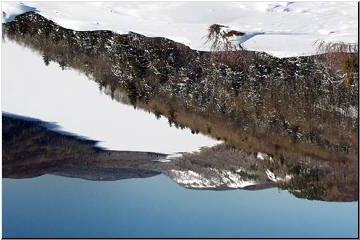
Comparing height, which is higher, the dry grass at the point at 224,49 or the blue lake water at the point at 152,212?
the dry grass at the point at 224,49

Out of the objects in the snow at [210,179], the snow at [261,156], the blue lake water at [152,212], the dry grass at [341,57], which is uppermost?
the dry grass at [341,57]

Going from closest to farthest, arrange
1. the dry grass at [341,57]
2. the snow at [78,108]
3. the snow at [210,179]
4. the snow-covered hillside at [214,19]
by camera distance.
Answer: the snow-covered hillside at [214,19] < the dry grass at [341,57] < the snow at [78,108] < the snow at [210,179]

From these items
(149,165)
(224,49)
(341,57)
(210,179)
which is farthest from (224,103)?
(341,57)

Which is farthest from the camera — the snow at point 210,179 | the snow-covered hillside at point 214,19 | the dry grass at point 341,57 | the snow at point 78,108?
the snow at point 210,179

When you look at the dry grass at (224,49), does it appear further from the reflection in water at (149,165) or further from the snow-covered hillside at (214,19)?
the reflection in water at (149,165)

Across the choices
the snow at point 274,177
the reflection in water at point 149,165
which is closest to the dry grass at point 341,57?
the reflection in water at point 149,165

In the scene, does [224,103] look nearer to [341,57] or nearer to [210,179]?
[210,179]

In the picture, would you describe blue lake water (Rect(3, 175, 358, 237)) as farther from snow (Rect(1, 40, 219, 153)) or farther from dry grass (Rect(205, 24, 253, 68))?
dry grass (Rect(205, 24, 253, 68))

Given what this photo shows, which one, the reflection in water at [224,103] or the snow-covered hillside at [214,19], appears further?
the reflection in water at [224,103]
